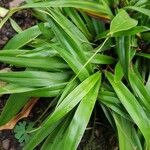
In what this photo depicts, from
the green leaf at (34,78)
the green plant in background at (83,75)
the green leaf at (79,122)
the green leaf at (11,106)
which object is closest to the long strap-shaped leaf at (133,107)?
the green plant in background at (83,75)

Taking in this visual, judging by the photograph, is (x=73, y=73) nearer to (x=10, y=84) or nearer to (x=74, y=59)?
(x=74, y=59)

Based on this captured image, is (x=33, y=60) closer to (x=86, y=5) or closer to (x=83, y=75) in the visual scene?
(x=83, y=75)

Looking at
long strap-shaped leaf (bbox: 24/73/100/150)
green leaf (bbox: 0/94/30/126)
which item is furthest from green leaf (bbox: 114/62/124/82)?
green leaf (bbox: 0/94/30/126)

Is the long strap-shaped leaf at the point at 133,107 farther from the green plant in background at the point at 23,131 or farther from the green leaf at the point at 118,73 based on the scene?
the green plant in background at the point at 23,131

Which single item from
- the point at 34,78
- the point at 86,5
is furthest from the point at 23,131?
the point at 86,5

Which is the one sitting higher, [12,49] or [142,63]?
[12,49]

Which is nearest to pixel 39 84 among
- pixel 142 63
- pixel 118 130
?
pixel 118 130

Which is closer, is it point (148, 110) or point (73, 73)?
point (148, 110)
